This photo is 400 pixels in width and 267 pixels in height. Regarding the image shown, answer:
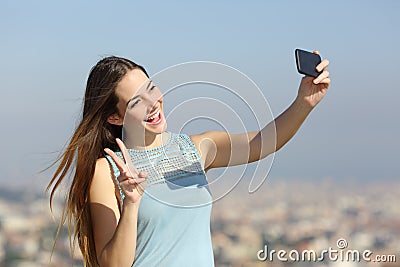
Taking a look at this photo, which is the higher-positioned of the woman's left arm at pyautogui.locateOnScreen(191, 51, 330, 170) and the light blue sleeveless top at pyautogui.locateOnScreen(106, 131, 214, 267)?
the woman's left arm at pyautogui.locateOnScreen(191, 51, 330, 170)

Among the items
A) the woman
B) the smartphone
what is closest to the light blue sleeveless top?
the woman

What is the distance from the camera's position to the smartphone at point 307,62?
62.9 inches

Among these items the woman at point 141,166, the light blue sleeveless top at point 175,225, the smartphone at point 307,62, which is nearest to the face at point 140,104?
the woman at point 141,166

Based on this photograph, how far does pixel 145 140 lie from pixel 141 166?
0.06m

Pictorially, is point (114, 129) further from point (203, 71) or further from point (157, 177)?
point (203, 71)

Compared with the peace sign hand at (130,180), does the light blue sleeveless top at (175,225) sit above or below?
below

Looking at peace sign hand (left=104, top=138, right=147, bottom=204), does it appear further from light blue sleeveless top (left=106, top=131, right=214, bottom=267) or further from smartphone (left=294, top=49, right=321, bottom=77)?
smartphone (left=294, top=49, right=321, bottom=77)

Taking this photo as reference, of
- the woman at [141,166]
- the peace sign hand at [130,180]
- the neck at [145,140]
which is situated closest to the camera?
the peace sign hand at [130,180]

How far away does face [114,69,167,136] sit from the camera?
5.47ft

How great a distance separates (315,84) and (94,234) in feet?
2.05

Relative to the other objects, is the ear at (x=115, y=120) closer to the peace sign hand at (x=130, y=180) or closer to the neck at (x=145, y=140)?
the neck at (x=145, y=140)

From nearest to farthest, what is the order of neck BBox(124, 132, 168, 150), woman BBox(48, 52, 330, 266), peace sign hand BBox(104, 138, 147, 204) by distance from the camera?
peace sign hand BBox(104, 138, 147, 204) → woman BBox(48, 52, 330, 266) → neck BBox(124, 132, 168, 150)

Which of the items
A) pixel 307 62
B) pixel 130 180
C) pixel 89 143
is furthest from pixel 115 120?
pixel 307 62

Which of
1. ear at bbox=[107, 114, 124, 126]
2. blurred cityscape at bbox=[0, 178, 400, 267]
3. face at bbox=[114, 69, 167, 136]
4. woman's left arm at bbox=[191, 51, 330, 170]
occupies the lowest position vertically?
blurred cityscape at bbox=[0, 178, 400, 267]
